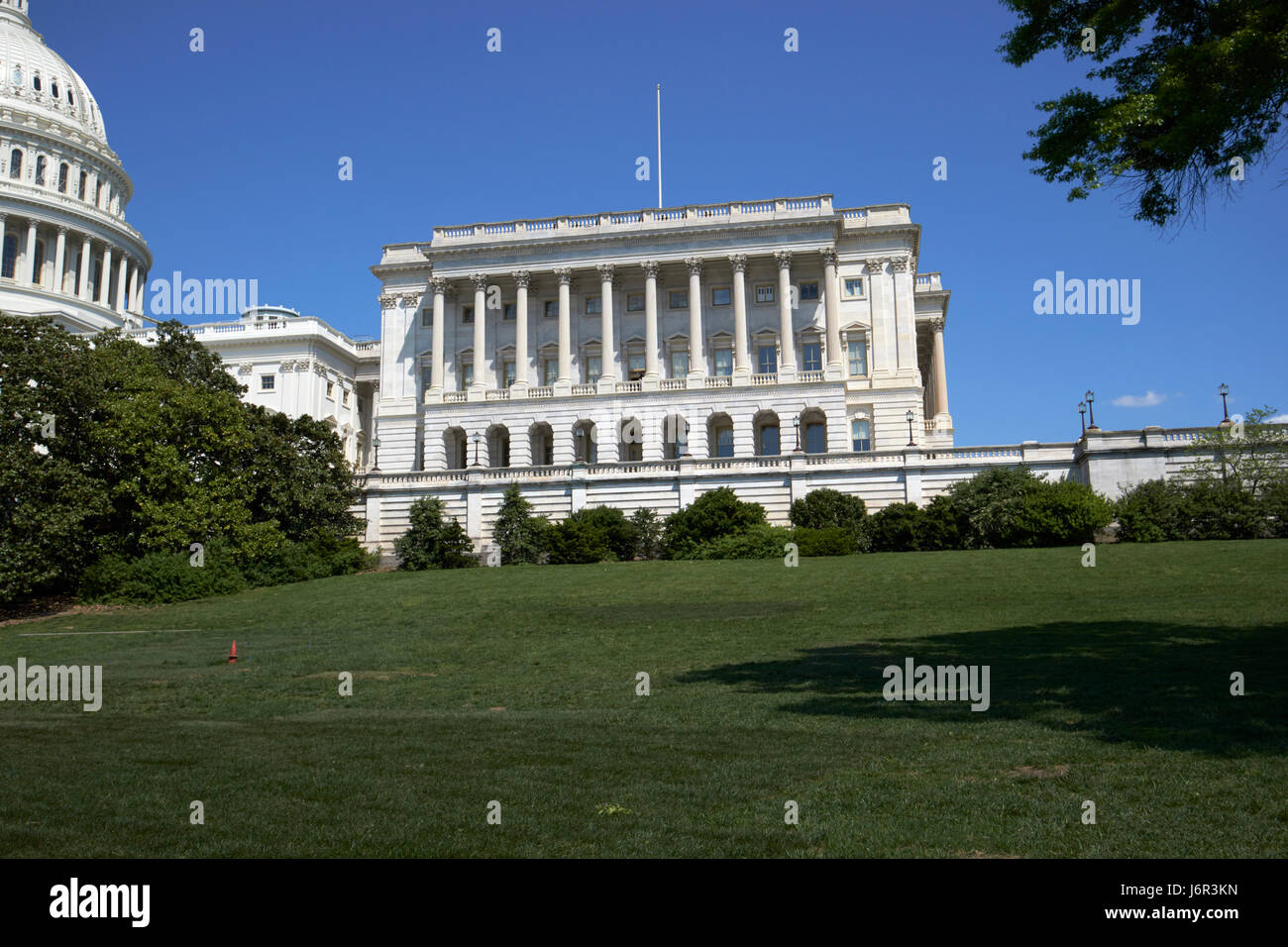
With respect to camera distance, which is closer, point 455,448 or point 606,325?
point 455,448

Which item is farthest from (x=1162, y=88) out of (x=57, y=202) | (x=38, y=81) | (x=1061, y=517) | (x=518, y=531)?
(x=38, y=81)

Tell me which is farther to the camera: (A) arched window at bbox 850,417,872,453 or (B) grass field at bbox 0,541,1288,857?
(A) arched window at bbox 850,417,872,453

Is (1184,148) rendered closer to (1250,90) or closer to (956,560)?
(1250,90)

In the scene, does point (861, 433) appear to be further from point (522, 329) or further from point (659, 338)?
point (522, 329)

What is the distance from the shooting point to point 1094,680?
1579 centimetres

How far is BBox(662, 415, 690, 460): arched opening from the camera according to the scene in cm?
6681

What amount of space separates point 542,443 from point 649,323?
38.3 feet

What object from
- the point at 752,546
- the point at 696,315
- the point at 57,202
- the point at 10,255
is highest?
the point at 57,202

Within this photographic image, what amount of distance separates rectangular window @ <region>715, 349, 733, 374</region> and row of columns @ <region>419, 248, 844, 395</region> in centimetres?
162

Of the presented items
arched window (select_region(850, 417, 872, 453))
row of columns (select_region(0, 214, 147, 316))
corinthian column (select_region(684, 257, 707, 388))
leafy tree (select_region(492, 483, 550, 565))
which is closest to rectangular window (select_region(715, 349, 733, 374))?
corinthian column (select_region(684, 257, 707, 388))

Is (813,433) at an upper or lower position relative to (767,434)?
lower

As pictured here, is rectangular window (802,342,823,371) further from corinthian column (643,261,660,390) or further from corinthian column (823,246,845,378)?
corinthian column (643,261,660,390)

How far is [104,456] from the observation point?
3953cm
